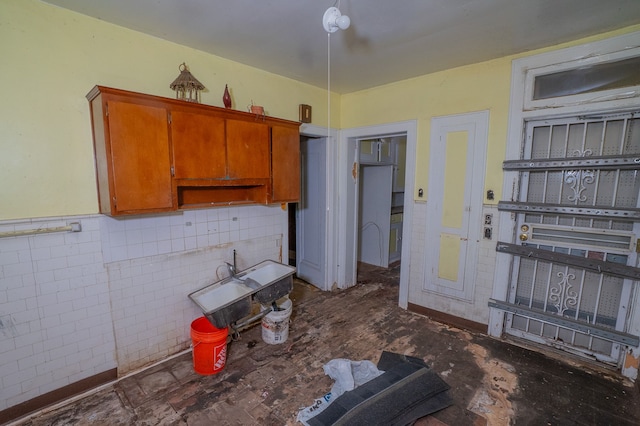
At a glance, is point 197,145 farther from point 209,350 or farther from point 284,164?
point 209,350

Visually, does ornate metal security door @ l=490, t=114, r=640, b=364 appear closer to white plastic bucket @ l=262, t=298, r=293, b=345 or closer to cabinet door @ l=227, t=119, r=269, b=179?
white plastic bucket @ l=262, t=298, r=293, b=345

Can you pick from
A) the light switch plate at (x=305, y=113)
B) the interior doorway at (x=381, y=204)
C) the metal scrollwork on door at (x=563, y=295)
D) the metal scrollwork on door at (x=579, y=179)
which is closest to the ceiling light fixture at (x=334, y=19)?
the light switch plate at (x=305, y=113)

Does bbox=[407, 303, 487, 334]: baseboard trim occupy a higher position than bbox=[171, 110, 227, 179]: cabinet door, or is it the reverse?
bbox=[171, 110, 227, 179]: cabinet door

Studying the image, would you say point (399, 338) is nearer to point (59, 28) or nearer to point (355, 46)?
point (355, 46)

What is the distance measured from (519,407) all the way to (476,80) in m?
2.73

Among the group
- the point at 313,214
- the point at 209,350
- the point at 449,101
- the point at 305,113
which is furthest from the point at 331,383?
the point at 449,101

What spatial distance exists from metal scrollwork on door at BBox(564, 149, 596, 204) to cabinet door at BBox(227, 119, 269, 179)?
2.64 metres

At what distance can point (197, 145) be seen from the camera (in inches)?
85.7

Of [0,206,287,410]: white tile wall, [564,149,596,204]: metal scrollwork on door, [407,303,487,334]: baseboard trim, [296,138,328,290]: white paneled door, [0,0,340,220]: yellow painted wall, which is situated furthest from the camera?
[296,138,328,290]: white paneled door

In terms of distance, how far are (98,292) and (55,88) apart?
142 centimetres

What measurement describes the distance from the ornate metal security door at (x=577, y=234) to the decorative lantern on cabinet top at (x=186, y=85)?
9.21 ft

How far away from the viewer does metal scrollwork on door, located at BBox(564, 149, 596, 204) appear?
2326 millimetres

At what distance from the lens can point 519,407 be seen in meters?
1.94

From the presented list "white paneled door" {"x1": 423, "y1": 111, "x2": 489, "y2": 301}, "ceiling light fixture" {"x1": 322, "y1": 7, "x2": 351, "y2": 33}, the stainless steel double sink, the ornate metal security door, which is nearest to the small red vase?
"ceiling light fixture" {"x1": 322, "y1": 7, "x2": 351, "y2": 33}
